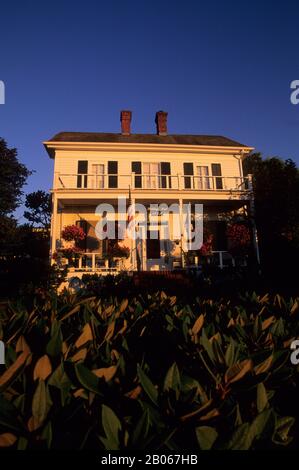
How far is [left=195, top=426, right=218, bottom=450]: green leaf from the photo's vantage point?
0.78 metres

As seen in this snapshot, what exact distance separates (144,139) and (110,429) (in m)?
21.8

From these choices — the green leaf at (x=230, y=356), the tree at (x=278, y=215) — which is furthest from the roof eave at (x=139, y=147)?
the green leaf at (x=230, y=356)

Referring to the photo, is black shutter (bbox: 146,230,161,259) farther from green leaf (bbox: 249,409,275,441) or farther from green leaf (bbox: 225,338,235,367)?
green leaf (bbox: 249,409,275,441)

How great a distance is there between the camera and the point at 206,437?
789 mm

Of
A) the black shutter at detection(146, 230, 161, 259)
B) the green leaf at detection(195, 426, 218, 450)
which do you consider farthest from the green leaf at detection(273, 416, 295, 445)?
the black shutter at detection(146, 230, 161, 259)

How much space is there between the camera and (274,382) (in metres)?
1.27

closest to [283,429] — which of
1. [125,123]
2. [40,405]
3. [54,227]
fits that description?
[40,405]

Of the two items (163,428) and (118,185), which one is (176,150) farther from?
(163,428)

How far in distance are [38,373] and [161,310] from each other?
1.52 m

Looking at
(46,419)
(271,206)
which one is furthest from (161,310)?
(271,206)

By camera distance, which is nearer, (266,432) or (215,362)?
(266,432)

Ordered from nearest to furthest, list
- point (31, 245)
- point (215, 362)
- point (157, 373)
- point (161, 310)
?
point (215, 362)
point (157, 373)
point (161, 310)
point (31, 245)

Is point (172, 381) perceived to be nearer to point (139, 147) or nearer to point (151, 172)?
point (151, 172)

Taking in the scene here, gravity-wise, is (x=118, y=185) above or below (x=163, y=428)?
above
